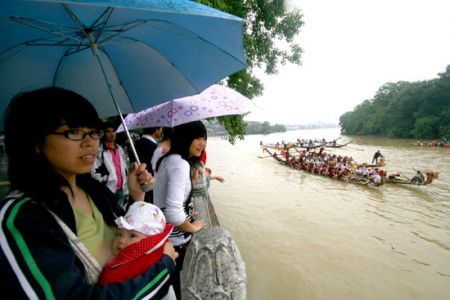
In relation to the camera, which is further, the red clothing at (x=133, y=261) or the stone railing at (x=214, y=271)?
the stone railing at (x=214, y=271)

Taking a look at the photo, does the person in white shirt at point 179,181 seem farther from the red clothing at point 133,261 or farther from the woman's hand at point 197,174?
the red clothing at point 133,261

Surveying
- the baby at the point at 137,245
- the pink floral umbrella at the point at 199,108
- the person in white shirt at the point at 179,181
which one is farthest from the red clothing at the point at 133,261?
the pink floral umbrella at the point at 199,108

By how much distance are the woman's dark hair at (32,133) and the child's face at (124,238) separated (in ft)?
1.28

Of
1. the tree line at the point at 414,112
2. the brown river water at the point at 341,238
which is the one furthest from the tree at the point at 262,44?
the tree line at the point at 414,112

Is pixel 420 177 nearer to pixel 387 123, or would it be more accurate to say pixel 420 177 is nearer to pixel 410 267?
pixel 410 267

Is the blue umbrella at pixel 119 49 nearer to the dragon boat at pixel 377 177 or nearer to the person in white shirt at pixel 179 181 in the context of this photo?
the person in white shirt at pixel 179 181

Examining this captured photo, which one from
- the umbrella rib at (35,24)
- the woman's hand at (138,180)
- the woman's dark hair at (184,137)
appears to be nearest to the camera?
the umbrella rib at (35,24)

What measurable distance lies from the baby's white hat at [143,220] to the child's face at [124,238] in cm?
3

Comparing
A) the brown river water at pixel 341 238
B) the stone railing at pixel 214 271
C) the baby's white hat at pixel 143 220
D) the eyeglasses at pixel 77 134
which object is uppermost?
the eyeglasses at pixel 77 134

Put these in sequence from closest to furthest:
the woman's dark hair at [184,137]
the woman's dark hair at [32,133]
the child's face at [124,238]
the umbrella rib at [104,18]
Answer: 1. the woman's dark hair at [32,133]
2. the child's face at [124,238]
3. the umbrella rib at [104,18]
4. the woman's dark hair at [184,137]

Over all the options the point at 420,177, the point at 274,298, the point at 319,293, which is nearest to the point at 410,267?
the point at 319,293

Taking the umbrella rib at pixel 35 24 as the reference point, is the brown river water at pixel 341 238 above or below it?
below

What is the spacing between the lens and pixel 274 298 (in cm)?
545

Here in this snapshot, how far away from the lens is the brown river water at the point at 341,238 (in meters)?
5.94
